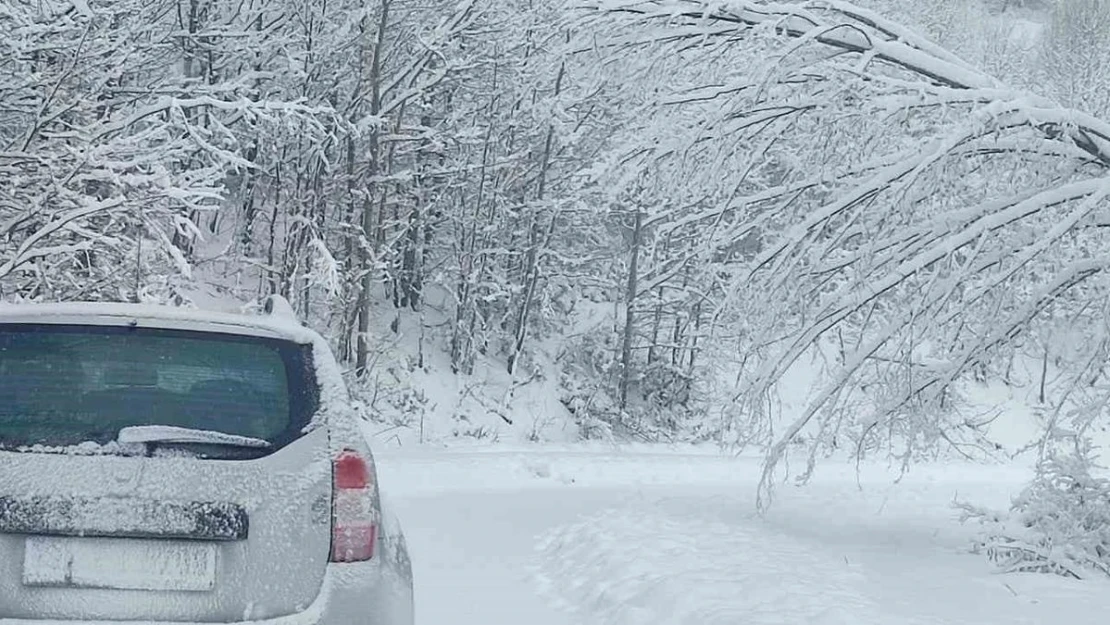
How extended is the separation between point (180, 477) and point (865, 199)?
6071 mm

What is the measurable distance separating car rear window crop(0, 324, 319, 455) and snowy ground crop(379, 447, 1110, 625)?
3.43m

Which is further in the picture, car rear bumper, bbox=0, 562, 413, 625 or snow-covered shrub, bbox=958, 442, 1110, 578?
snow-covered shrub, bbox=958, 442, 1110, 578

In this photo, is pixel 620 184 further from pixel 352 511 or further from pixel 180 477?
pixel 180 477

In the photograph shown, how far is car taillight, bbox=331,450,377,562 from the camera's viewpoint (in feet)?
12.6

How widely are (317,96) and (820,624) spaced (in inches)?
820

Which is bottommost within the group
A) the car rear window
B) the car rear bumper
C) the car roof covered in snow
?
the car rear bumper

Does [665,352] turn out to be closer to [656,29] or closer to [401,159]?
[401,159]

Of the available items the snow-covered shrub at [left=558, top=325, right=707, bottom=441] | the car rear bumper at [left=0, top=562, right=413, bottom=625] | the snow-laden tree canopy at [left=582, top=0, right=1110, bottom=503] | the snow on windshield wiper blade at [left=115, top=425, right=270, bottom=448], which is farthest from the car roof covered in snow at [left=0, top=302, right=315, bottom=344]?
the snow-covered shrub at [left=558, top=325, right=707, bottom=441]

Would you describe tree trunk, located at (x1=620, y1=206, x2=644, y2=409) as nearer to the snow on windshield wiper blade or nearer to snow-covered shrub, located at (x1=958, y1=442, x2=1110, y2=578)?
snow-covered shrub, located at (x1=958, y1=442, x2=1110, y2=578)

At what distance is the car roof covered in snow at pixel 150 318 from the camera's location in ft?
13.0

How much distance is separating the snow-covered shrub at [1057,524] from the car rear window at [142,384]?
5.97 metres

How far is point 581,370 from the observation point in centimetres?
3167

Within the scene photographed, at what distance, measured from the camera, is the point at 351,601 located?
3816mm

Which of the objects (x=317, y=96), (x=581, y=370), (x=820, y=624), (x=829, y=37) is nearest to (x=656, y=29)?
(x=829, y=37)
